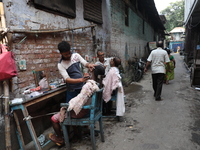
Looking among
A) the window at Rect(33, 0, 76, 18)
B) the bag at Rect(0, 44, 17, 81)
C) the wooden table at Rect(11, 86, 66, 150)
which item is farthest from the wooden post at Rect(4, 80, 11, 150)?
the window at Rect(33, 0, 76, 18)

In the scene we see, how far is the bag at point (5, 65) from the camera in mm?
2184

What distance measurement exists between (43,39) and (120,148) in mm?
2562

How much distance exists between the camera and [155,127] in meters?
3.43

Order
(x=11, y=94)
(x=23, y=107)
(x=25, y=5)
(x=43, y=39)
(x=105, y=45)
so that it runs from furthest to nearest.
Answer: (x=105, y=45) → (x=43, y=39) → (x=25, y=5) → (x=11, y=94) → (x=23, y=107)

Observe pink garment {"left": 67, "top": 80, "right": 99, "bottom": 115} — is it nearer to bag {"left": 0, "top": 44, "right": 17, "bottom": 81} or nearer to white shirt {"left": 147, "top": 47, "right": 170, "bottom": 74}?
bag {"left": 0, "top": 44, "right": 17, "bottom": 81}

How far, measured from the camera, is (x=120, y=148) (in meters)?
2.76

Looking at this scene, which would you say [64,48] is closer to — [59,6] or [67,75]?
[67,75]

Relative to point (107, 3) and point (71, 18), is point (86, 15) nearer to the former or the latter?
point (71, 18)

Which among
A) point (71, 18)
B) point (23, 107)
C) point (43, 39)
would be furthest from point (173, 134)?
point (71, 18)

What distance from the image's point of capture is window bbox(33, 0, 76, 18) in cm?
316

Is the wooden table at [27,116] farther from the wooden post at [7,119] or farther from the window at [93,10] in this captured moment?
the window at [93,10]

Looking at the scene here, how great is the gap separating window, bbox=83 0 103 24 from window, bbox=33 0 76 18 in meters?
0.68

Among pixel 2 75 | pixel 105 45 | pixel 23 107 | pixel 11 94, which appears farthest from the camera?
pixel 105 45

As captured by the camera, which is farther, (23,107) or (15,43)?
(15,43)
